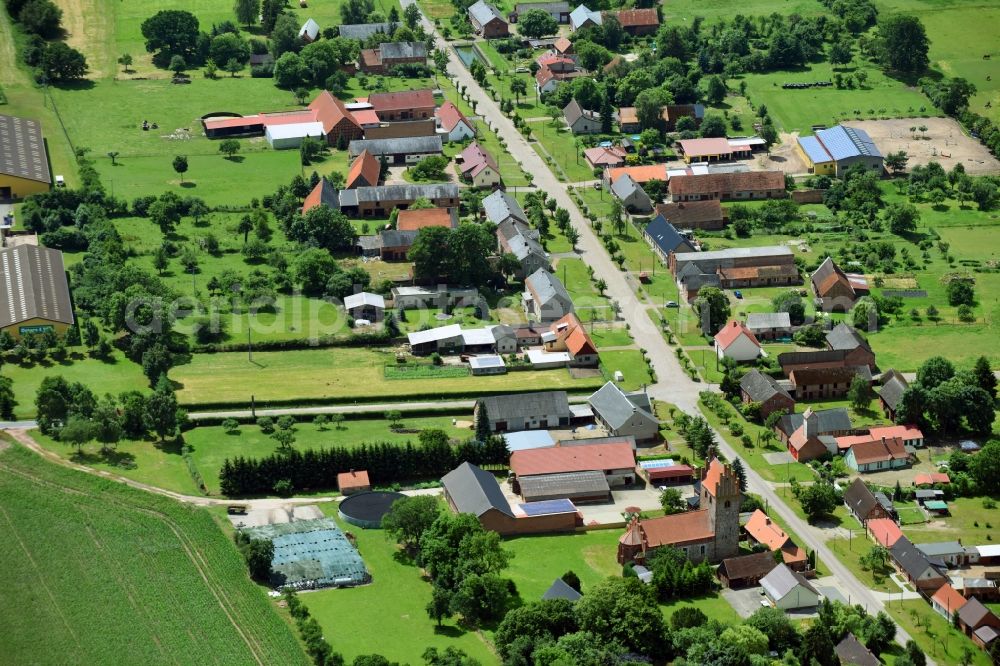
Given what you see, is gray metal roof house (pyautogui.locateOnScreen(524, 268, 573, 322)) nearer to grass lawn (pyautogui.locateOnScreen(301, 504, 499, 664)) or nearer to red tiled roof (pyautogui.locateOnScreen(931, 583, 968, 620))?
grass lawn (pyautogui.locateOnScreen(301, 504, 499, 664))

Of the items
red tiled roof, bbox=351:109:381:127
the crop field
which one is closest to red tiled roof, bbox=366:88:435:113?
red tiled roof, bbox=351:109:381:127

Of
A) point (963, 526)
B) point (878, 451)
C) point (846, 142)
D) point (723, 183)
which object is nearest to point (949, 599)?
point (963, 526)

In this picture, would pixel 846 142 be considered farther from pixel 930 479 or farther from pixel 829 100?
pixel 930 479

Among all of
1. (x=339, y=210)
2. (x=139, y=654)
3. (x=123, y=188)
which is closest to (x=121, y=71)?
(x=123, y=188)

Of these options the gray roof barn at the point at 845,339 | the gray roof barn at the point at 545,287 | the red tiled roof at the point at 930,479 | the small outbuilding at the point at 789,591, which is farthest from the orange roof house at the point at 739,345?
the small outbuilding at the point at 789,591

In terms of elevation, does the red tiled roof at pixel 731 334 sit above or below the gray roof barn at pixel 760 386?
above

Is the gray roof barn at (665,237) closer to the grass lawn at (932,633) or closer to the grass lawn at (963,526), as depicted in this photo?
the grass lawn at (963,526)

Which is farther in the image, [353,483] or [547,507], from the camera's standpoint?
[353,483]
